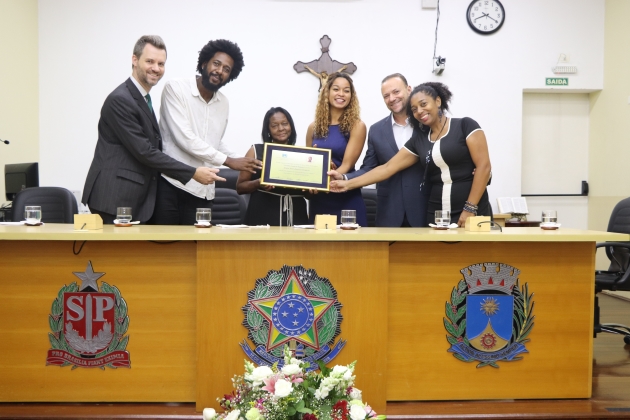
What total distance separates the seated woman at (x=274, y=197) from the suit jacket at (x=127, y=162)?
0.45 metres

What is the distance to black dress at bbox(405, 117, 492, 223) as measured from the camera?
11.0 feet

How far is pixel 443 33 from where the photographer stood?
6512 millimetres

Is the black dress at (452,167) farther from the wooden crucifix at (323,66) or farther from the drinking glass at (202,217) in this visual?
the wooden crucifix at (323,66)

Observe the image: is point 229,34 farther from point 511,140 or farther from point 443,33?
point 511,140

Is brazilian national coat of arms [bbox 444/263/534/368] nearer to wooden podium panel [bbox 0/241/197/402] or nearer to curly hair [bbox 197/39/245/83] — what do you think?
wooden podium panel [bbox 0/241/197/402]

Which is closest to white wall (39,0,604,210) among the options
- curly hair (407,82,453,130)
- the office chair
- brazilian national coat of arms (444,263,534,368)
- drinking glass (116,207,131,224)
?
the office chair

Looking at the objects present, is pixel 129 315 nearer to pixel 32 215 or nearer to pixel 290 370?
pixel 32 215

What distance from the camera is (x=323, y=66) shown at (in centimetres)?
641

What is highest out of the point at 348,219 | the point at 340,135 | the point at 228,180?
the point at 340,135

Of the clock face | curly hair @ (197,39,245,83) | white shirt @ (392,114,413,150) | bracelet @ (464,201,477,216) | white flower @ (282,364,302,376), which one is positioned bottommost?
white flower @ (282,364,302,376)

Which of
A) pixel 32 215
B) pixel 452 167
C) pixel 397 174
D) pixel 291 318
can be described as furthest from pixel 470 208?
pixel 32 215

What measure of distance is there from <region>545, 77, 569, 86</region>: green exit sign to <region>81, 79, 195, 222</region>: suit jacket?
478 cm

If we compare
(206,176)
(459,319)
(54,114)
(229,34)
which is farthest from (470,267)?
(54,114)

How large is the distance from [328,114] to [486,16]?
3.63 meters
